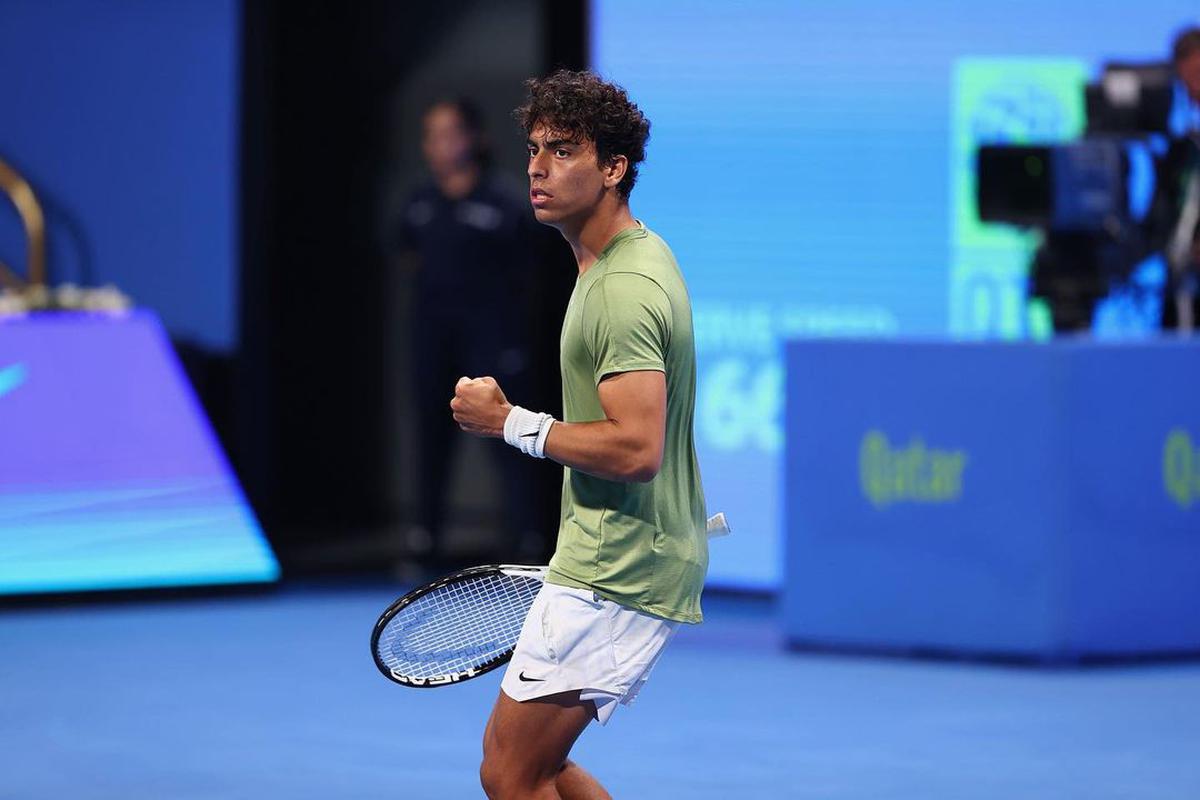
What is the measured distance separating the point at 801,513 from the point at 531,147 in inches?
162

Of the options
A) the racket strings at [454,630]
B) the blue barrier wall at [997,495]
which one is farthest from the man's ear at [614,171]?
the blue barrier wall at [997,495]

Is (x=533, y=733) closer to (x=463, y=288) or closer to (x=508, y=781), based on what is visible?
(x=508, y=781)

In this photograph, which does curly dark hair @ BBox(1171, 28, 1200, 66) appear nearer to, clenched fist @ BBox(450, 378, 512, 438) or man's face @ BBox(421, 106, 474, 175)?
man's face @ BBox(421, 106, 474, 175)

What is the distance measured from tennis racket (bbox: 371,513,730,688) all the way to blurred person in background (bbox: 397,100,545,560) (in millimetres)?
5289

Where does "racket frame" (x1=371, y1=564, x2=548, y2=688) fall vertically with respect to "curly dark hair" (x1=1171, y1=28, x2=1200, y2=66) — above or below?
below

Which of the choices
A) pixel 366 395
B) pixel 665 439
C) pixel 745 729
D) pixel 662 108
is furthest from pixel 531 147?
pixel 366 395

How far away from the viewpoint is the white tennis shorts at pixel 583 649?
3.74 meters

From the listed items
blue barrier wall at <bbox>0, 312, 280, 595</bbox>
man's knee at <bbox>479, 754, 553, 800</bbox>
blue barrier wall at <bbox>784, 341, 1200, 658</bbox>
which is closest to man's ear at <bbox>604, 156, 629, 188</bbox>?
man's knee at <bbox>479, 754, 553, 800</bbox>

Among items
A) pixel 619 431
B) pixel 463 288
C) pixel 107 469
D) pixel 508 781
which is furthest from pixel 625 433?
pixel 463 288

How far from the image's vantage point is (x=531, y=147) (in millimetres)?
3816

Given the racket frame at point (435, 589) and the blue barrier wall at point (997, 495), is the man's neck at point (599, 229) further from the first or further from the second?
A: the blue barrier wall at point (997, 495)

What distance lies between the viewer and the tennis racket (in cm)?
402

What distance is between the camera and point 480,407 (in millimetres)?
3672

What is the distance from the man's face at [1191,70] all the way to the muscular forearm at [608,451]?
16.0ft
